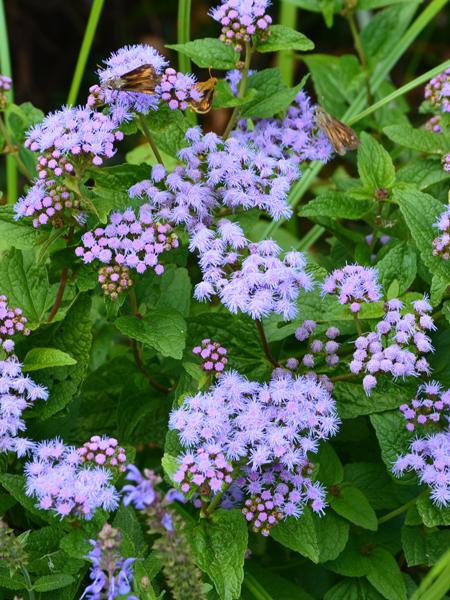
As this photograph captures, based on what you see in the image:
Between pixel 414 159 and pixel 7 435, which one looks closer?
pixel 7 435

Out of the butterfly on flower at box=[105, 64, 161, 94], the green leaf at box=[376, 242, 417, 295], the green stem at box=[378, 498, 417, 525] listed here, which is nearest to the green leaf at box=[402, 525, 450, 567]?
the green stem at box=[378, 498, 417, 525]

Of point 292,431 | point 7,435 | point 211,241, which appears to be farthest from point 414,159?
point 7,435

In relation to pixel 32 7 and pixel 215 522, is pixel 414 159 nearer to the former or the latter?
pixel 215 522

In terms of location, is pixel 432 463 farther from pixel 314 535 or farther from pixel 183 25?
pixel 183 25

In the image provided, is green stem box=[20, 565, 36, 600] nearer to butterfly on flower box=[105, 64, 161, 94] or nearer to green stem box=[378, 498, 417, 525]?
green stem box=[378, 498, 417, 525]

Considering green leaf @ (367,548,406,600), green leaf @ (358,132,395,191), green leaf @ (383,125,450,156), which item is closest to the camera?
green leaf @ (367,548,406,600)

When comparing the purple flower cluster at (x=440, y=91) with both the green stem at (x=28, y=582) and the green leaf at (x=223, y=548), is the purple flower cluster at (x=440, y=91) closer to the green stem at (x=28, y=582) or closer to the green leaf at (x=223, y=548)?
the green leaf at (x=223, y=548)

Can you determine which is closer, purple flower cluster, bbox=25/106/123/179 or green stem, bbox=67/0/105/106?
purple flower cluster, bbox=25/106/123/179
